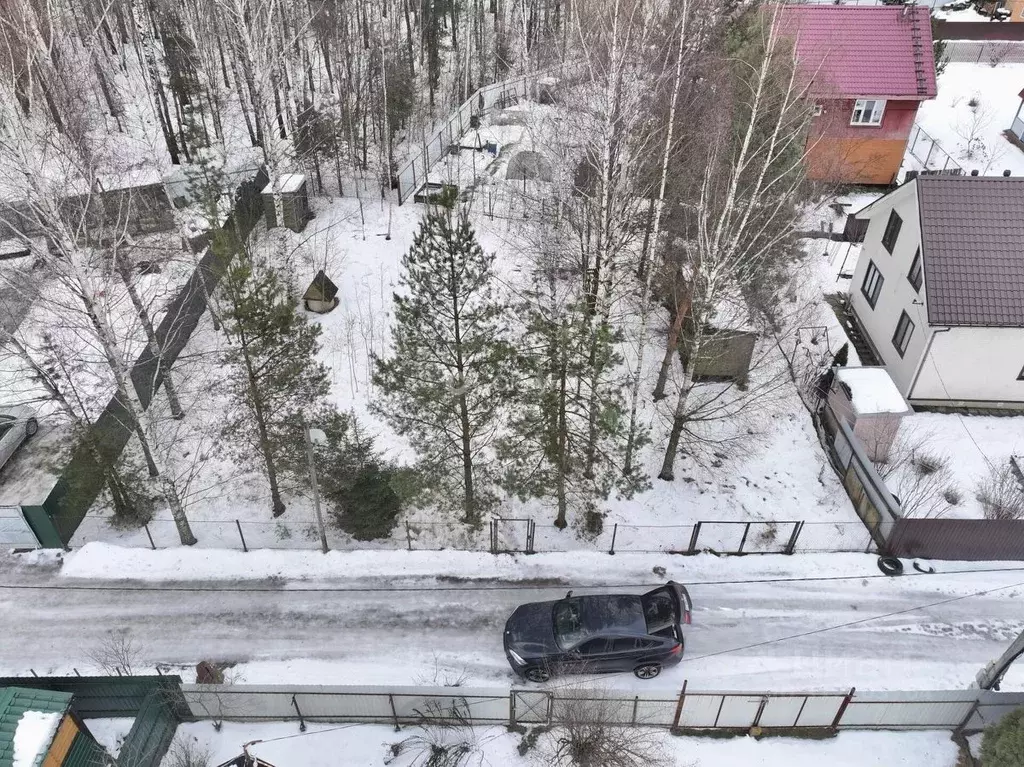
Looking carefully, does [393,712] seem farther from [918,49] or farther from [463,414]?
[918,49]

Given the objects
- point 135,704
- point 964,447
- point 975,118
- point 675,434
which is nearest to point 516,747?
point 135,704

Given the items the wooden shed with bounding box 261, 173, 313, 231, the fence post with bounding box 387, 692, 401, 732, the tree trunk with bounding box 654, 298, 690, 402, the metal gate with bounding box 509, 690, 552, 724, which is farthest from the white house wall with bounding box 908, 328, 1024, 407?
the wooden shed with bounding box 261, 173, 313, 231

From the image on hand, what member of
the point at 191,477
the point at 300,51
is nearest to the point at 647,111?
the point at 191,477

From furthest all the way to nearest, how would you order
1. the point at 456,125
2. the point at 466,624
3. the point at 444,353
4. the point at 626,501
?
the point at 456,125 → the point at 626,501 → the point at 444,353 → the point at 466,624

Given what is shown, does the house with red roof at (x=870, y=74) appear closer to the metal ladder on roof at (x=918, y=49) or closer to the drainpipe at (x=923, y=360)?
the metal ladder on roof at (x=918, y=49)

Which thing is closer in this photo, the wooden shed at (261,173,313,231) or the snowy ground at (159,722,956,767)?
the snowy ground at (159,722,956,767)

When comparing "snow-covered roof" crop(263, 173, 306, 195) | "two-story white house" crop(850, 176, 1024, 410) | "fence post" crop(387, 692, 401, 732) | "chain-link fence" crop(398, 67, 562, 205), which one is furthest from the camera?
"chain-link fence" crop(398, 67, 562, 205)

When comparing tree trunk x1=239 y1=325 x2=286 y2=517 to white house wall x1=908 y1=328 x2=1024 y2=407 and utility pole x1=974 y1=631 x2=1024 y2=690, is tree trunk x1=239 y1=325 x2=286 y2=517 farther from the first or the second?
white house wall x1=908 y1=328 x2=1024 y2=407

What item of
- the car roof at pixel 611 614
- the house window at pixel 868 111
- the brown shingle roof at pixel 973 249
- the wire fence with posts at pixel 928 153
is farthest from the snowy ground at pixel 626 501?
the wire fence with posts at pixel 928 153

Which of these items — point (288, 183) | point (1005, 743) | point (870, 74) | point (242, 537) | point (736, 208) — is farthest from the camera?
point (870, 74)
